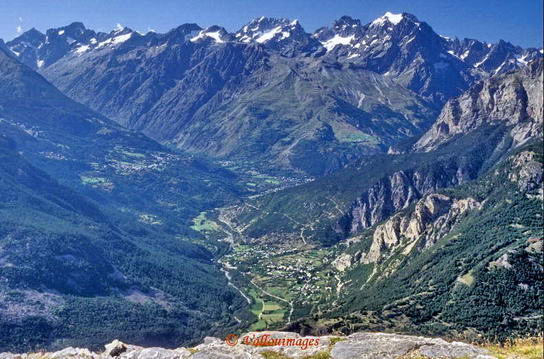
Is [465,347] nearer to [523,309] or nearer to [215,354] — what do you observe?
[215,354]

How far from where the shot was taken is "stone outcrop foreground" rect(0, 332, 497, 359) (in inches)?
1400

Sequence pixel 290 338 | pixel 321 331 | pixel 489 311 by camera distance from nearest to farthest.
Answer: pixel 290 338 < pixel 321 331 < pixel 489 311

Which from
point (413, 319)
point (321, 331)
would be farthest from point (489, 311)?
point (321, 331)

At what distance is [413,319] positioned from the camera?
196875 mm

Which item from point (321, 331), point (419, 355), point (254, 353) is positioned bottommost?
point (321, 331)

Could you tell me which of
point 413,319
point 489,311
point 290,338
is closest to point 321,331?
point 413,319

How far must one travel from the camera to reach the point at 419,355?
1389 inches

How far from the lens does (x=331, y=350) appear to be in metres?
39.2

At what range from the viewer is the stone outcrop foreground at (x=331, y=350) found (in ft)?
117

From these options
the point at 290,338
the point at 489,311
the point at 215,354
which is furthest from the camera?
the point at 489,311

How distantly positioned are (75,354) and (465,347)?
31739mm

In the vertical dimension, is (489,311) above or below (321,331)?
above

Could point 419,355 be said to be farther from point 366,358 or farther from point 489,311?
point 489,311

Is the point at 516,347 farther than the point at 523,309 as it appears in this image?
No
